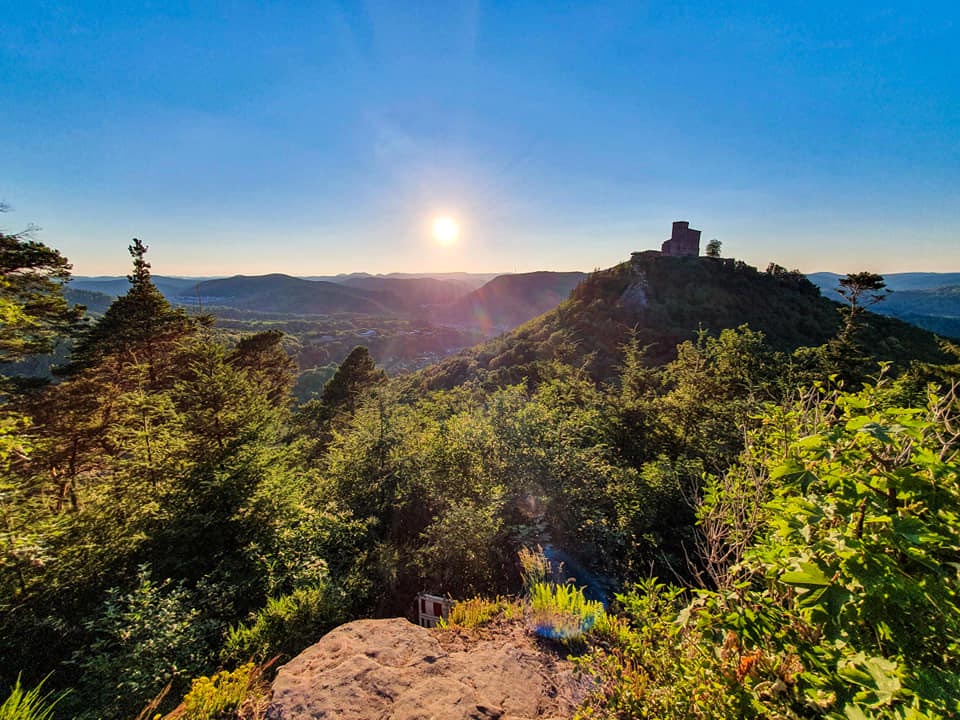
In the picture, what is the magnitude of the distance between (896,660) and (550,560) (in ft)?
17.7

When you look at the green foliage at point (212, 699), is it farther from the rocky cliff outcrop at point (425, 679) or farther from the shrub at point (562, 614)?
the shrub at point (562, 614)

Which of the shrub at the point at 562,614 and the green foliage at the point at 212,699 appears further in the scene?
the shrub at the point at 562,614

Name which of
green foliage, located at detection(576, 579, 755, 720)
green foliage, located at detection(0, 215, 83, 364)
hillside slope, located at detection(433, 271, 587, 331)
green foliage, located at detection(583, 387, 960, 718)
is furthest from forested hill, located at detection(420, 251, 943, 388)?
hillside slope, located at detection(433, 271, 587, 331)

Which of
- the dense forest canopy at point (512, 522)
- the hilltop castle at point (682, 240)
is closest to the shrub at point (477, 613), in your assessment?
the dense forest canopy at point (512, 522)

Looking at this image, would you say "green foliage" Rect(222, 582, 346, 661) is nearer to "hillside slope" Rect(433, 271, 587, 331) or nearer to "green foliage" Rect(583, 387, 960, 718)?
"green foliage" Rect(583, 387, 960, 718)

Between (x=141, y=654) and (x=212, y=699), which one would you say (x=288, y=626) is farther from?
(x=212, y=699)

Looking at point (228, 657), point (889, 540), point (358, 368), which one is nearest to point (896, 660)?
point (889, 540)

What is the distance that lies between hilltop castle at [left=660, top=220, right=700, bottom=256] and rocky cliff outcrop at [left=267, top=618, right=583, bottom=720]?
217ft

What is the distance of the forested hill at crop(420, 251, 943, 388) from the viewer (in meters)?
36.2

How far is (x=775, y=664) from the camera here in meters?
2.04

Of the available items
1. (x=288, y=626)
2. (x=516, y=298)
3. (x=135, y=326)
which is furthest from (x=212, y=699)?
(x=516, y=298)

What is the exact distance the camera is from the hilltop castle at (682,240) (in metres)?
59.2

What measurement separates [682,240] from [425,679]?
6930 cm

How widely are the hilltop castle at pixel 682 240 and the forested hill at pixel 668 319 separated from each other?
796cm
